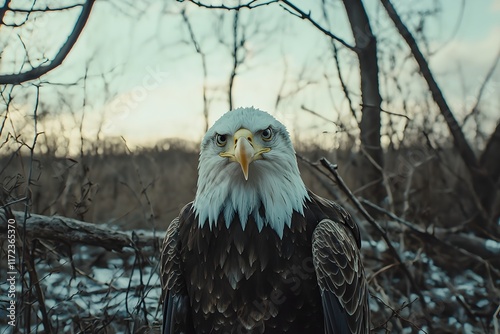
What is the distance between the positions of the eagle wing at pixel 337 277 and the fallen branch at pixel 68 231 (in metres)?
1.62

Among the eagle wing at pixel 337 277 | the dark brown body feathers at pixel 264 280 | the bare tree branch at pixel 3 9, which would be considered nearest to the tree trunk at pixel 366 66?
the eagle wing at pixel 337 277

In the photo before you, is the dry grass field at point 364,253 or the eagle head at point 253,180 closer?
the eagle head at point 253,180

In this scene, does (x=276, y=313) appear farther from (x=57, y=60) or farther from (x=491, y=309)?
(x=491, y=309)

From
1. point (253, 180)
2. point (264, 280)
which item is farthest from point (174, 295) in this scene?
point (253, 180)

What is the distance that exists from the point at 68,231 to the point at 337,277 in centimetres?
199

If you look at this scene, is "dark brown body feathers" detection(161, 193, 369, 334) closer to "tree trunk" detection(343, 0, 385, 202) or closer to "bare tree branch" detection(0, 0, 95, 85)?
"bare tree branch" detection(0, 0, 95, 85)

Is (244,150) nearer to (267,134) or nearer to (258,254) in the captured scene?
(267,134)

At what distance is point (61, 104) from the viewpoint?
18.5ft

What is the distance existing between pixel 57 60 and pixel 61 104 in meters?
2.14

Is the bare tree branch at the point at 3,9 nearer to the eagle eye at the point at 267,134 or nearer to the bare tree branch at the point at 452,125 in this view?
the eagle eye at the point at 267,134

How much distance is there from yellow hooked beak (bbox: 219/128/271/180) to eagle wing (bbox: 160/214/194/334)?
74 centimetres

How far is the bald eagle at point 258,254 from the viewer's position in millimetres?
3057

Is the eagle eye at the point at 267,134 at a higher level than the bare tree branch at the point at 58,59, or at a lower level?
lower

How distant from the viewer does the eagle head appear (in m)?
3.08
